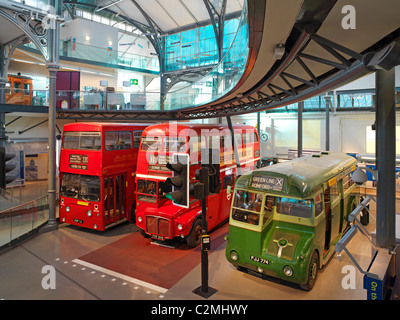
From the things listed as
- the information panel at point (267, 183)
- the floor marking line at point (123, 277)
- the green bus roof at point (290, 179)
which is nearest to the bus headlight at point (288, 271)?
the green bus roof at point (290, 179)

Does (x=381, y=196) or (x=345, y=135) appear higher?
(x=345, y=135)

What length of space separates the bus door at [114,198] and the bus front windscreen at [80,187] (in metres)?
0.34

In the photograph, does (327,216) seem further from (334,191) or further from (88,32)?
(88,32)

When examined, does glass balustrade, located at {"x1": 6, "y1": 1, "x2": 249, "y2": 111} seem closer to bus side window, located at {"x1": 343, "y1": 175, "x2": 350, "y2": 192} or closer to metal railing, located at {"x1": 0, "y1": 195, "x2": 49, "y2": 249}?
bus side window, located at {"x1": 343, "y1": 175, "x2": 350, "y2": 192}

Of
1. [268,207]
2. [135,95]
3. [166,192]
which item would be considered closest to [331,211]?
[268,207]

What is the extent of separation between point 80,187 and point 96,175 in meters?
1.01

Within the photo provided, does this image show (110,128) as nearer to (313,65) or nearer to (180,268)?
(180,268)

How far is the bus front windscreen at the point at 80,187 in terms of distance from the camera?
10.7m

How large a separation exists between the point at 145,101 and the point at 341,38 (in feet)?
53.0

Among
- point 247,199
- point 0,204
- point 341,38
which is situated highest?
point 341,38

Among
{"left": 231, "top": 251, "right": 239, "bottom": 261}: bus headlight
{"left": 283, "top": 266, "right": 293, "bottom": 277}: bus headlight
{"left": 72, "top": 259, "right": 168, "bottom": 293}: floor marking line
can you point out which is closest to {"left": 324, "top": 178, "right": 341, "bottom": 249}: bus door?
{"left": 283, "top": 266, "right": 293, "bottom": 277}: bus headlight

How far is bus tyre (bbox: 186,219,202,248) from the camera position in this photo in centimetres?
959
